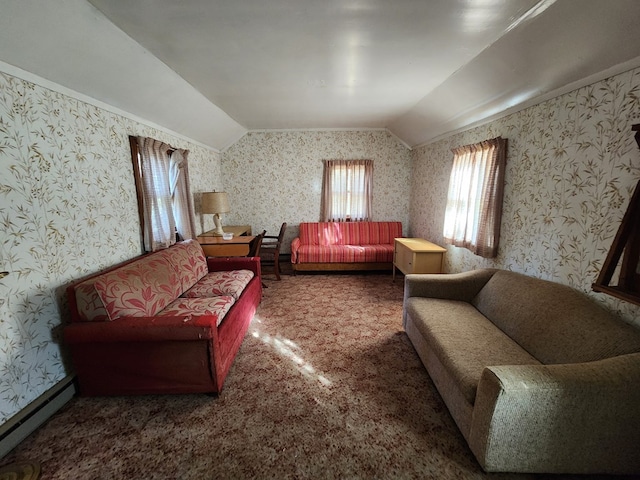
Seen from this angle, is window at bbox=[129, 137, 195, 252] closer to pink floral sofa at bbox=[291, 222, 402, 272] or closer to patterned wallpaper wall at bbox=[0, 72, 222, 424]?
patterned wallpaper wall at bbox=[0, 72, 222, 424]

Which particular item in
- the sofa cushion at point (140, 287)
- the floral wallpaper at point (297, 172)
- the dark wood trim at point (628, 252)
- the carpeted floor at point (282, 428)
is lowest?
the carpeted floor at point (282, 428)

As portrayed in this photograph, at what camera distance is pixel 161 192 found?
9.57 feet

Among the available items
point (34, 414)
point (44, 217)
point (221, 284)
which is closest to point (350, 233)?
point (221, 284)

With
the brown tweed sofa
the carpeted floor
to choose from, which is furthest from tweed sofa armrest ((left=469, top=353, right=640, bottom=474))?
the carpeted floor

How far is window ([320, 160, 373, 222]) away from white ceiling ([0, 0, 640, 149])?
1904 mm

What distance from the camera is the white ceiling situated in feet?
4.79

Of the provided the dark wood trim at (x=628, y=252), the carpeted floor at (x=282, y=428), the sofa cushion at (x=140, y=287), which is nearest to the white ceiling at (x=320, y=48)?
the dark wood trim at (x=628, y=252)

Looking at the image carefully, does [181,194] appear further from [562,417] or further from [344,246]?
[562,417]

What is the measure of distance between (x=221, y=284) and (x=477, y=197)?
288cm

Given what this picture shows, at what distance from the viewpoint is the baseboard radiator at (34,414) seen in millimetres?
1438

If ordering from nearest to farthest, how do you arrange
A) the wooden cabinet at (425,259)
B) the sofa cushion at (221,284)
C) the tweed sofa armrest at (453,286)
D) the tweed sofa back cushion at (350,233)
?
the tweed sofa armrest at (453,286) < the sofa cushion at (221,284) < the wooden cabinet at (425,259) < the tweed sofa back cushion at (350,233)

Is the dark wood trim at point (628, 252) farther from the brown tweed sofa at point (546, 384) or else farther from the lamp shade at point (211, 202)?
the lamp shade at point (211, 202)

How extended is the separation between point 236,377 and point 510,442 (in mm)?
1742

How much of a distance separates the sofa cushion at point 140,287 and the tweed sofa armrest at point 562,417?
225cm
